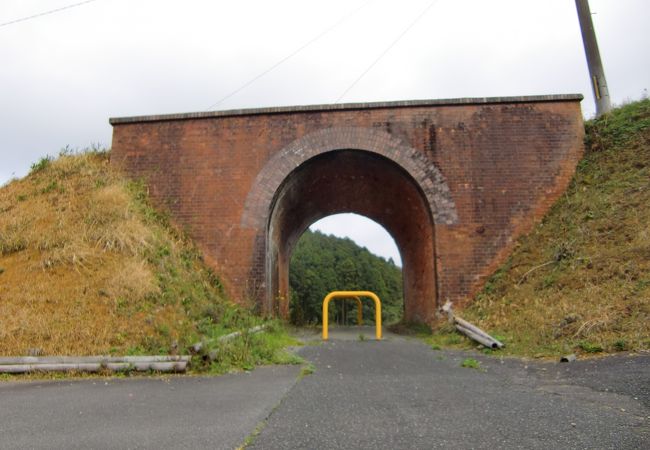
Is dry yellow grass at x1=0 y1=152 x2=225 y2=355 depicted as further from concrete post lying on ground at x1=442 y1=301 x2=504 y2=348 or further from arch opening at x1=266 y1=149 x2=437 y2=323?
concrete post lying on ground at x1=442 y1=301 x2=504 y2=348

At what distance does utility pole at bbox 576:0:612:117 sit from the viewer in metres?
12.4

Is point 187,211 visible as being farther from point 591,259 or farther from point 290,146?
point 591,259

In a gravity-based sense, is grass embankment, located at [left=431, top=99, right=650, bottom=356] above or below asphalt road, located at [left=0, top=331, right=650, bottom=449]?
above

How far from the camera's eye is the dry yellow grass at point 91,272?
20.4ft

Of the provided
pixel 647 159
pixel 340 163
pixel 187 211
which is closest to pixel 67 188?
pixel 187 211

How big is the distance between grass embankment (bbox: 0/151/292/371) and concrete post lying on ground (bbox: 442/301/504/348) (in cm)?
316

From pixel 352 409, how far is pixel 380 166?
833 centimetres

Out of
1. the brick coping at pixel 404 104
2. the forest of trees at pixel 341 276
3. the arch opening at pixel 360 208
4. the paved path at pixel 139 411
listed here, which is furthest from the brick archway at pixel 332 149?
the forest of trees at pixel 341 276

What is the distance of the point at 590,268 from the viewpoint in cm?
781

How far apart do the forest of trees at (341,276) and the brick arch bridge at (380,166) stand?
28.7 meters

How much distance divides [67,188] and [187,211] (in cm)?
265

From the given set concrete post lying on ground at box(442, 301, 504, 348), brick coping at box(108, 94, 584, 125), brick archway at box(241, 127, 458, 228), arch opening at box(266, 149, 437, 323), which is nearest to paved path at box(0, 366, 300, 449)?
concrete post lying on ground at box(442, 301, 504, 348)

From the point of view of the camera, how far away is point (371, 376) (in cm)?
535

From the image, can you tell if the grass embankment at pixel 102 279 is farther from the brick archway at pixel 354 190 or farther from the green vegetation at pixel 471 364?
the green vegetation at pixel 471 364
